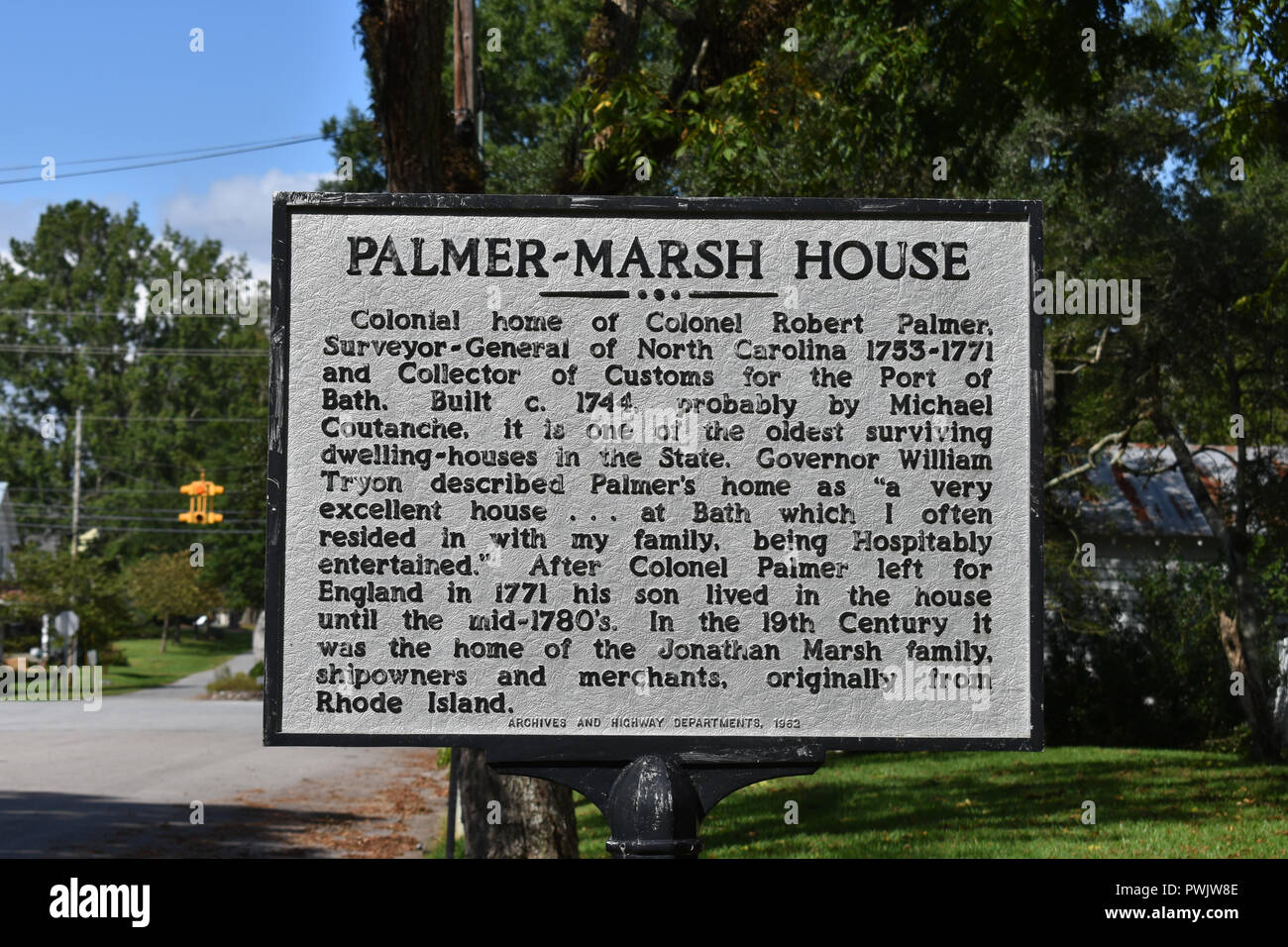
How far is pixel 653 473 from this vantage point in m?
4.18

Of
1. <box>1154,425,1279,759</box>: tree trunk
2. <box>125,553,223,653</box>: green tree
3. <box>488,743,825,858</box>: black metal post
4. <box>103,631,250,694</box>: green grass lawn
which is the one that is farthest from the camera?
<box>125,553,223,653</box>: green tree

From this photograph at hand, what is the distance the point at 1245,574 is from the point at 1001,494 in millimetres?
18126

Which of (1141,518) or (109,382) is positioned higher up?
(109,382)

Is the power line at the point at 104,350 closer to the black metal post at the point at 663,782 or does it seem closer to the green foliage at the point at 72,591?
the green foliage at the point at 72,591

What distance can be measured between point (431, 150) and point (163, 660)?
65730 millimetres

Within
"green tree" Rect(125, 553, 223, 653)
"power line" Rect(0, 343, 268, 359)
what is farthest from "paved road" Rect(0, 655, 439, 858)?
"power line" Rect(0, 343, 268, 359)

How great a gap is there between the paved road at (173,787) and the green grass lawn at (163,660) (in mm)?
19208

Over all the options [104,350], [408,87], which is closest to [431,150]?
[408,87]

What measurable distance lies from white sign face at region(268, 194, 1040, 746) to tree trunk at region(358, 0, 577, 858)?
13.9 ft

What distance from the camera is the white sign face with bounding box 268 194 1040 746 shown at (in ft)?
13.4

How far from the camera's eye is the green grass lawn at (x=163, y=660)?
171 feet

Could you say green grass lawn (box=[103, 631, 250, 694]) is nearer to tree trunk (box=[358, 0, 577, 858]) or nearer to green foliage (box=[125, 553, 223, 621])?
green foliage (box=[125, 553, 223, 621])

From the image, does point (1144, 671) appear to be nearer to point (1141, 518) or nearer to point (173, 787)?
point (1141, 518)

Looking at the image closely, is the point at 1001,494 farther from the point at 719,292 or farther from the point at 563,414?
the point at 563,414
